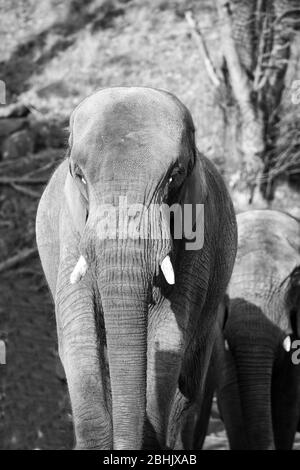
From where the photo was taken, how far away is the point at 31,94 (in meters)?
18.7

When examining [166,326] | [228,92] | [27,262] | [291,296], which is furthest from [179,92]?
[166,326]

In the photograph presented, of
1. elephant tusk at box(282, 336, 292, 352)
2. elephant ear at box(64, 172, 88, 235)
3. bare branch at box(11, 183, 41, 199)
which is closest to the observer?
elephant ear at box(64, 172, 88, 235)

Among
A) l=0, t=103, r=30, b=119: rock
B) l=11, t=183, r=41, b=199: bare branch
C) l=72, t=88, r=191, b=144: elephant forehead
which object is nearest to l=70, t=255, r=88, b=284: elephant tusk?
l=72, t=88, r=191, b=144: elephant forehead

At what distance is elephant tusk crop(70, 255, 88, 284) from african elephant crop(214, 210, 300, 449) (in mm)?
3416

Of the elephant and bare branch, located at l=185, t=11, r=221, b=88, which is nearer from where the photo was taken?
the elephant

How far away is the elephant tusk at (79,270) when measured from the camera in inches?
274

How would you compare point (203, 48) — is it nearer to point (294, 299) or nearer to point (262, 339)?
point (294, 299)

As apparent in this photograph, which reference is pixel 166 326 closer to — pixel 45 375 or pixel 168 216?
pixel 168 216

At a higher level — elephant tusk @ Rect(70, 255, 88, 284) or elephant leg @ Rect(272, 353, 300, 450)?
elephant tusk @ Rect(70, 255, 88, 284)

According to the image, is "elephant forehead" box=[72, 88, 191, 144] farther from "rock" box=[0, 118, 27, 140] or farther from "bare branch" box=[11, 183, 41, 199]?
"rock" box=[0, 118, 27, 140]

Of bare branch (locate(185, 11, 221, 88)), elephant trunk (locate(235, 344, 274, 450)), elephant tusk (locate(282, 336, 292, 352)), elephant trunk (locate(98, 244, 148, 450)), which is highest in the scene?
elephant trunk (locate(98, 244, 148, 450))

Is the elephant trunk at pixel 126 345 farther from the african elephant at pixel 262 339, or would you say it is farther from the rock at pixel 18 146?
the rock at pixel 18 146

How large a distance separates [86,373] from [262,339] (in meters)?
3.19

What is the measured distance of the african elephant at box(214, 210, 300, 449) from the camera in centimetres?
1024
